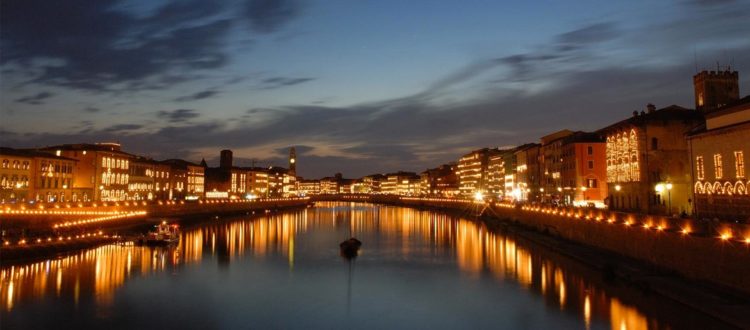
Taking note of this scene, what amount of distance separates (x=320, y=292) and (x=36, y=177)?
5967 centimetres

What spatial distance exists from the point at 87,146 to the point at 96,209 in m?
31.4

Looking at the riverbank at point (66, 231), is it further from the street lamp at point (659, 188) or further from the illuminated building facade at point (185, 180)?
the street lamp at point (659, 188)

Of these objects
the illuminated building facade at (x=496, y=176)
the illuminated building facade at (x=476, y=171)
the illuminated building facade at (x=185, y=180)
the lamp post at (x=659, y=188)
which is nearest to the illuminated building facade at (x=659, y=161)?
the lamp post at (x=659, y=188)

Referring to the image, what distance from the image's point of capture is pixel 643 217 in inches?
1344

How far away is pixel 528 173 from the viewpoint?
117 metres

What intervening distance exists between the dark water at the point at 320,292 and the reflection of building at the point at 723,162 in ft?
33.9

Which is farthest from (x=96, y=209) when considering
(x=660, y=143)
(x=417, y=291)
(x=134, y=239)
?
(x=660, y=143)

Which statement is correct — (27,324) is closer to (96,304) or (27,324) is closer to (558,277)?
(96,304)

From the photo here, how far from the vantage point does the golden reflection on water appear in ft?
99.5

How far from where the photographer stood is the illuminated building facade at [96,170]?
88.7 meters

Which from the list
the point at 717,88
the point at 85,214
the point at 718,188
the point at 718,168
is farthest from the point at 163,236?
the point at 717,88

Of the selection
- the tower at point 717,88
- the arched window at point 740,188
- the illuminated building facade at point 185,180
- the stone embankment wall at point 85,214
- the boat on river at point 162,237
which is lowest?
the boat on river at point 162,237

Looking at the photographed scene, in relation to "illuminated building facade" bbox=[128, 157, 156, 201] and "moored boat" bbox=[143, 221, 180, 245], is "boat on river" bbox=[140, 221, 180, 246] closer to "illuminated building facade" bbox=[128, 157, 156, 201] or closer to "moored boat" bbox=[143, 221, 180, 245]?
"moored boat" bbox=[143, 221, 180, 245]

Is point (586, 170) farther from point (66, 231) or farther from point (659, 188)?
point (66, 231)
